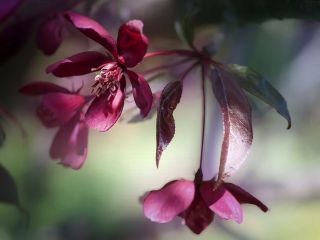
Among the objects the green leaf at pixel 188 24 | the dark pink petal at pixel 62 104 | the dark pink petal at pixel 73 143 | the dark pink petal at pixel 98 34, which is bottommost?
the dark pink petal at pixel 73 143

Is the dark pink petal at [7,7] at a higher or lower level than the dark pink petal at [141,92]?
higher

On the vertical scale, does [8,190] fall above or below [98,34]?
below

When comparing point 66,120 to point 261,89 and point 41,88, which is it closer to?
point 41,88

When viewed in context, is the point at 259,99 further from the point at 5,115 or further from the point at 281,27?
the point at 5,115

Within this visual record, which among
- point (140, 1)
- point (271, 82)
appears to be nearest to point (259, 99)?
point (271, 82)

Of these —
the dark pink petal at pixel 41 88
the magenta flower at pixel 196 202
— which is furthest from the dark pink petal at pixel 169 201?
the dark pink petal at pixel 41 88

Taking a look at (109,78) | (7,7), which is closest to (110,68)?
(109,78)

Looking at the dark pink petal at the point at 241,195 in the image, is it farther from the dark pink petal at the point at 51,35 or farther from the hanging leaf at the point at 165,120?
the dark pink petal at the point at 51,35
